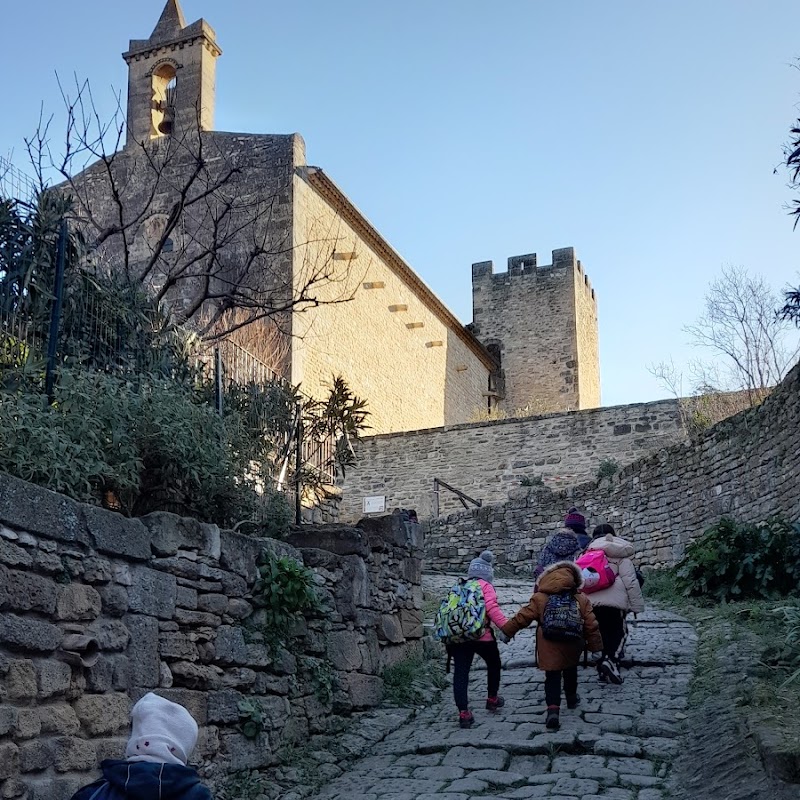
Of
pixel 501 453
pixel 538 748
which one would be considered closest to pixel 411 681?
pixel 538 748

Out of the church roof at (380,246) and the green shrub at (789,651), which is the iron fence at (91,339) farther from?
the church roof at (380,246)

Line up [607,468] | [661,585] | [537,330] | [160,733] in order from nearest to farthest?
[160,733], [661,585], [607,468], [537,330]

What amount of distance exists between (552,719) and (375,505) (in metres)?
16.2

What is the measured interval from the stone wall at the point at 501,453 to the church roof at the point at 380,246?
15.8 feet

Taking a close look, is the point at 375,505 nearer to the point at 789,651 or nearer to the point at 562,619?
the point at 789,651

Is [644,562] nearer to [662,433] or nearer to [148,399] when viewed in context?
[662,433]

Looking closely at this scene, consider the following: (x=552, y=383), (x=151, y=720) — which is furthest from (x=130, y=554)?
(x=552, y=383)

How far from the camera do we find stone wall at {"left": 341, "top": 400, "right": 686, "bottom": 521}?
2178 cm

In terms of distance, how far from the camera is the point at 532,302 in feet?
120

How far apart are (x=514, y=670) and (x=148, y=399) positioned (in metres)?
4.21

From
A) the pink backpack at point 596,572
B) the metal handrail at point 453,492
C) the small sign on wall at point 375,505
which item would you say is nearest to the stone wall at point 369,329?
the small sign on wall at point 375,505

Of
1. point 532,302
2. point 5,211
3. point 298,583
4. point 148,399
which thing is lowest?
point 298,583

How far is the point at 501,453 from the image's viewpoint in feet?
73.8

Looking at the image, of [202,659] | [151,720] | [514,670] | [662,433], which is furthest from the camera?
[662,433]
